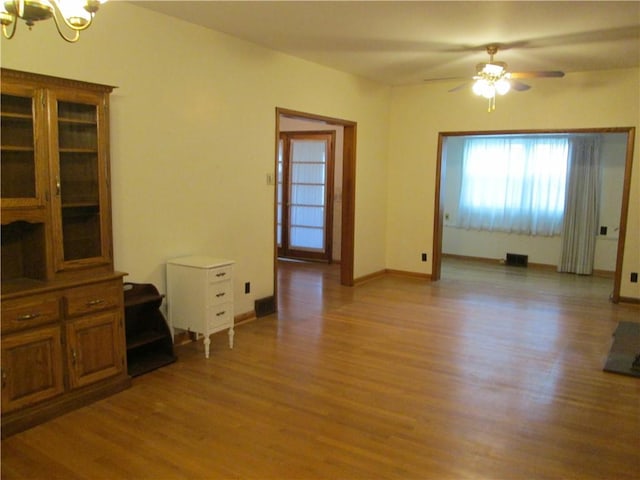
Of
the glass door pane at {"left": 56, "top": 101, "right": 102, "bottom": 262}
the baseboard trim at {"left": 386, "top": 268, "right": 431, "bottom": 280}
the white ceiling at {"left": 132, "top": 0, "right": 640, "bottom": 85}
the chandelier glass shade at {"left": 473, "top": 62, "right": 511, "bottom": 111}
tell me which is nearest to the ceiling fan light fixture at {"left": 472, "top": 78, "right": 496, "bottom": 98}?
the chandelier glass shade at {"left": 473, "top": 62, "right": 511, "bottom": 111}

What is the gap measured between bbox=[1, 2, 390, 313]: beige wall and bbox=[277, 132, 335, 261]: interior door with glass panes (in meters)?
2.55

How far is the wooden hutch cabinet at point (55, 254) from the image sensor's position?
284 centimetres

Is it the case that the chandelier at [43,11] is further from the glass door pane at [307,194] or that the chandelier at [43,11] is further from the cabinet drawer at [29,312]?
the glass door pane at [307,194]

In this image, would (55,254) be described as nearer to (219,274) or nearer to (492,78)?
(219,274)

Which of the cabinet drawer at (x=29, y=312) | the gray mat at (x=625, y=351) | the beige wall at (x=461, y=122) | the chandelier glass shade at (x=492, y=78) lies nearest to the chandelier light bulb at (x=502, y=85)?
the chandelier glass shade at (x=492, y=78)

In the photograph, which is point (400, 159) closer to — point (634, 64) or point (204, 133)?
point (634, 64)

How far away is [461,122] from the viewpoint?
22.3 ft

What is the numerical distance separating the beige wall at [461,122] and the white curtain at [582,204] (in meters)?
1.85

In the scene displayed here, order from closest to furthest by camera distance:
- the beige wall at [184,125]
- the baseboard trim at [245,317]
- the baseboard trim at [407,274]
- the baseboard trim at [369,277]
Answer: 1. the beige wall at [184,125]
2. the baseboard trim at [245,317]
3. the baseboard trim at [369,277]
4. the baseboard trim at [407,274]

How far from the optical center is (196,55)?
4.26 metres

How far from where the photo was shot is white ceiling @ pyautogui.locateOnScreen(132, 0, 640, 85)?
3689mm

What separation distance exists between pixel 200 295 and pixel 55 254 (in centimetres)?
119

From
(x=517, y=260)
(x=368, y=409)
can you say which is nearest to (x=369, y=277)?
(x=517, y=260)

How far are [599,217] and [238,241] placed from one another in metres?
5.88
